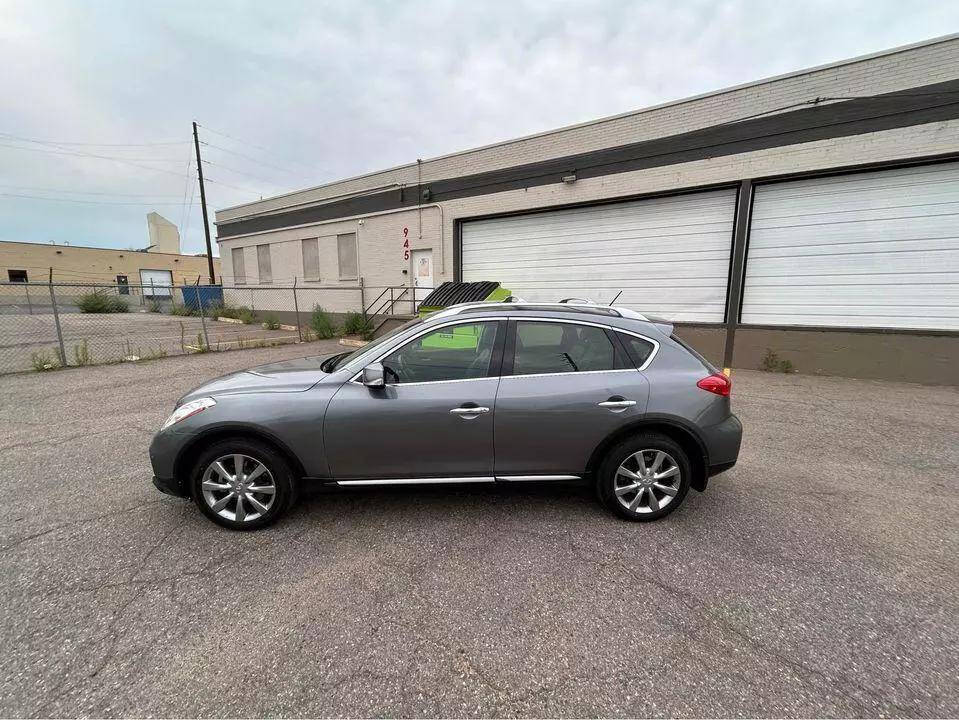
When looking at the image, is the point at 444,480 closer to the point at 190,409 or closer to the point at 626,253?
the point at 190,409

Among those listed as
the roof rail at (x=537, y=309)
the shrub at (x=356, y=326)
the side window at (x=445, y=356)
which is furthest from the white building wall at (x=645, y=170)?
the side window at (x=445, y=356)

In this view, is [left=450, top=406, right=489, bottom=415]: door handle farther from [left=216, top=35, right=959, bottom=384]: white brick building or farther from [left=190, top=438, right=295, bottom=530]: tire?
[left=216, top=35, right=959, bottom=384]: white brick building

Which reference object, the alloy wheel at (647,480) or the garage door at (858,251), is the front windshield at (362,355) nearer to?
the alloy wheel at (647,480)

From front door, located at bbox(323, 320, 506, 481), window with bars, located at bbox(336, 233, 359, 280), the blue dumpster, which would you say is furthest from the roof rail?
the blue dumpster

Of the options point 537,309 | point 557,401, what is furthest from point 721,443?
point 537,309

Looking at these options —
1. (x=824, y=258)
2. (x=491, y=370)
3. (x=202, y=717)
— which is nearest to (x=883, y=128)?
(x=824, y=258)

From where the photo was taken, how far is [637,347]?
10.5 feet

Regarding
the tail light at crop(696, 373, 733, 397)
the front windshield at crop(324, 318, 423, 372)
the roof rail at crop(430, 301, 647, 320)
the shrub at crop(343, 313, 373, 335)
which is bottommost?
the shrub at crop(343, 313, 373, 335)

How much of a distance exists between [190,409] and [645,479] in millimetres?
3385

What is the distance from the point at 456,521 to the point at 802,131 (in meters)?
10.0

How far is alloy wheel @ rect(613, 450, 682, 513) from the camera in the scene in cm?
312

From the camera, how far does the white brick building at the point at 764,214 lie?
24.8 feet

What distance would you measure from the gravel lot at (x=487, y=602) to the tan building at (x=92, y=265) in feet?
143

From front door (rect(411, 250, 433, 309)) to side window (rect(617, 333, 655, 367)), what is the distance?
11.3 metres
